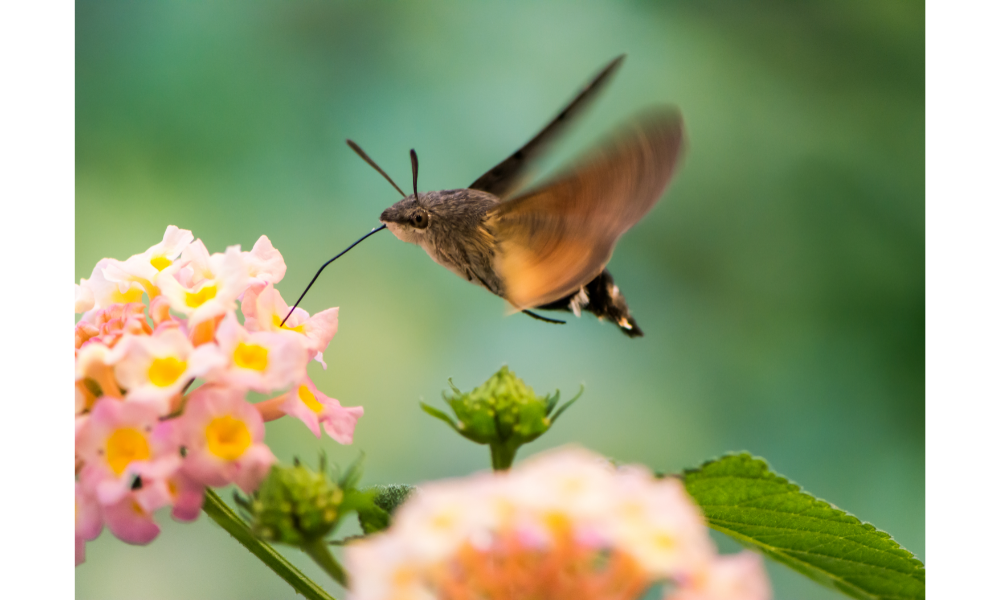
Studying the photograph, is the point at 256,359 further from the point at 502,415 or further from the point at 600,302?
the point at 600,302

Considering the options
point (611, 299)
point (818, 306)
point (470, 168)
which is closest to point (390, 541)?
point (611, 299)

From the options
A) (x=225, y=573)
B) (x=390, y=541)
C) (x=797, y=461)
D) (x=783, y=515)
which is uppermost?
(x=797, y=461)

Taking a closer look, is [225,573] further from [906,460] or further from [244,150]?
[906,460]

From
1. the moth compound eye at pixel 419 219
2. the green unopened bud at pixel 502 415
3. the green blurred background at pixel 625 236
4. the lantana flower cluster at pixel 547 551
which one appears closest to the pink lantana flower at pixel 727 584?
the lantana flower cluster at pixel 547 551

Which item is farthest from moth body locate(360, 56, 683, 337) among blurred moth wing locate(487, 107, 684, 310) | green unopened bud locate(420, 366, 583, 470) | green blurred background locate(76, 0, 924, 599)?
green blurred background locate(76, 0, 924, 599)

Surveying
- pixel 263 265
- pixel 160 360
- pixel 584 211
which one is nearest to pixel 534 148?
pixel 584 211

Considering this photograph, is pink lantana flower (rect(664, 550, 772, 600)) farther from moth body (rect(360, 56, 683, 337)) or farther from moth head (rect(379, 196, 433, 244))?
moth head (rect(379, 196, 433, 244))
